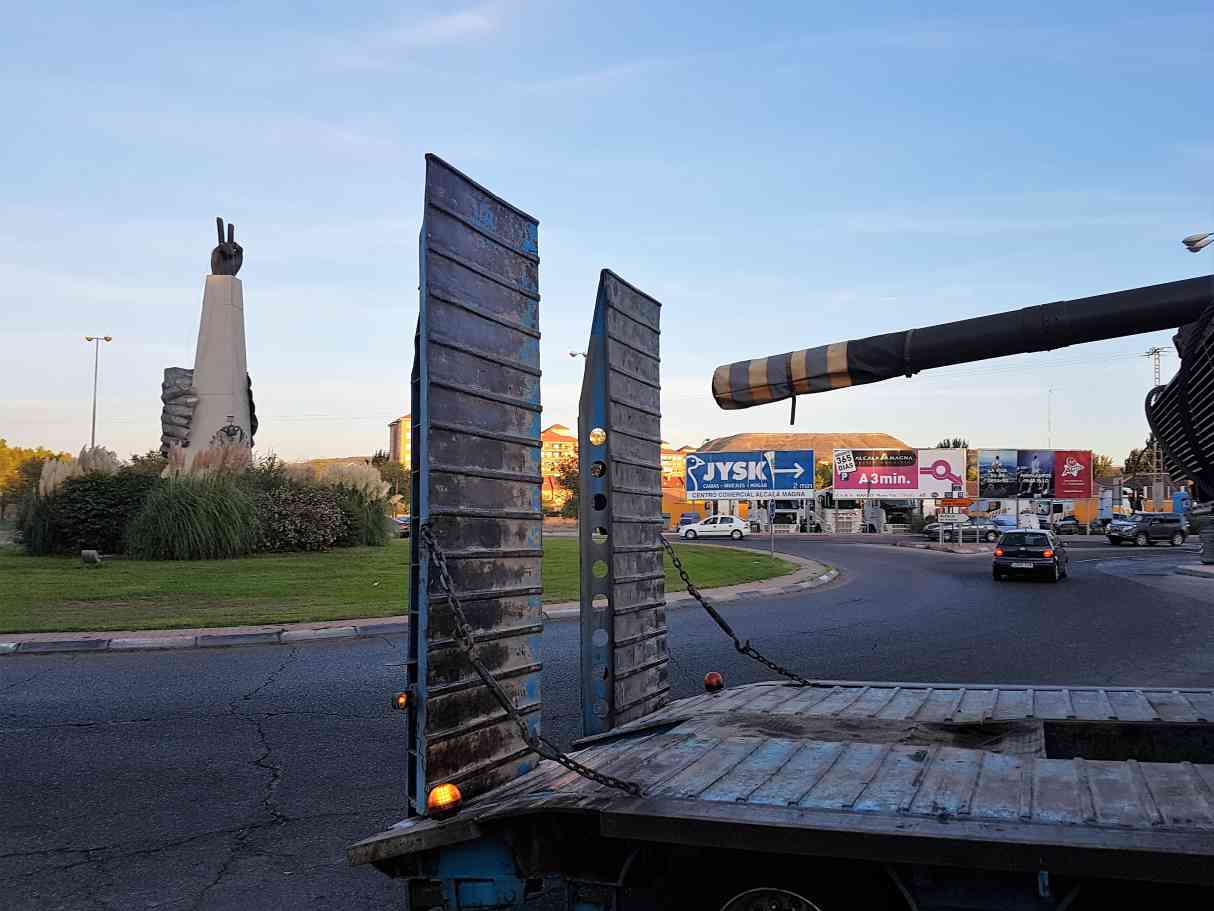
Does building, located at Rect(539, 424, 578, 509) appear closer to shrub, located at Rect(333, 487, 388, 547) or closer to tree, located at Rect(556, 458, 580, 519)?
tree, located at Rect(556, 458, 580, 519)

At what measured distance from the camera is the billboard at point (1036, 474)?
6694 cm

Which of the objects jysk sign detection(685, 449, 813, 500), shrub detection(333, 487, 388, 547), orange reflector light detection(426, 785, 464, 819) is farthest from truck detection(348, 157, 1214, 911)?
jysk sign detection(685, 449, 813, 500)

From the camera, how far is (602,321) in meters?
5.05

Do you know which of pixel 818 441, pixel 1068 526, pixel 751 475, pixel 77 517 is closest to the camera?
pixel 77 517

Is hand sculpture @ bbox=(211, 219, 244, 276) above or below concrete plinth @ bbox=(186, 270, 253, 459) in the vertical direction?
above

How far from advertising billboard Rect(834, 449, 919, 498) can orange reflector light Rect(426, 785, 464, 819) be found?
59.7 m

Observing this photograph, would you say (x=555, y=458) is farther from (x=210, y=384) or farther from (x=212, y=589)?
(x=212, y=589)

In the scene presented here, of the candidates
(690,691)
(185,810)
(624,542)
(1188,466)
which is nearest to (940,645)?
(690,691)

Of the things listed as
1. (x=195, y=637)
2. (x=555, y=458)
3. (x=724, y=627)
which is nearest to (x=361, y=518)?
(x=195, y=637)

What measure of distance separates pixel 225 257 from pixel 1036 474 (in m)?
57.2

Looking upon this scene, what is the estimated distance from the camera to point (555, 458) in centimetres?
15875

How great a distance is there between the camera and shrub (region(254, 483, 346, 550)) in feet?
79.0

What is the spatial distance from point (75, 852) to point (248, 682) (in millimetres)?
4760

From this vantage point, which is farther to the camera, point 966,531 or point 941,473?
point 966,531
